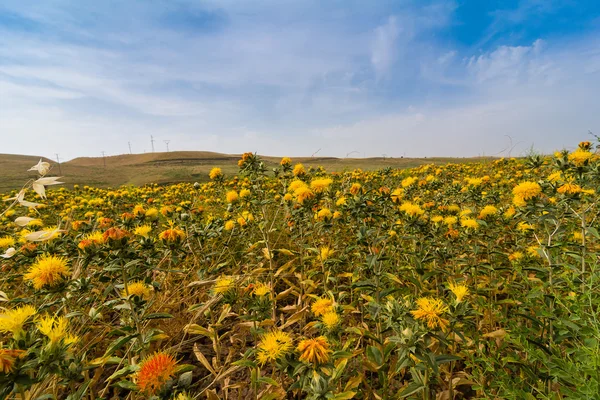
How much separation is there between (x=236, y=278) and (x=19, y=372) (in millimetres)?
1420

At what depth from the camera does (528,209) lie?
2.17 meters

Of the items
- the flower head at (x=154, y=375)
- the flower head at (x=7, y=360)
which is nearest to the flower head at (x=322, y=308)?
the flower head at (x=154, y=375)

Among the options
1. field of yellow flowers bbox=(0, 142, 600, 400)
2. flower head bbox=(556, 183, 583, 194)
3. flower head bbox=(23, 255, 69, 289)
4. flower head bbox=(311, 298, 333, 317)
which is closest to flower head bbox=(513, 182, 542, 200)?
field of yellow flowers bbox=(0, 142, 600, 400)

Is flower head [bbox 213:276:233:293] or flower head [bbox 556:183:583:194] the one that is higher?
flower head [bbox 556:183:583:194]

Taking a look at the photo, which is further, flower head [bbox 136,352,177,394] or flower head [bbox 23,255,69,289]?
flower head [bbox 23,255,69,289]

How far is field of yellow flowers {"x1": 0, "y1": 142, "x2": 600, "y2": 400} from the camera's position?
131cm

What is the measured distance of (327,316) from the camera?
1.70 metres

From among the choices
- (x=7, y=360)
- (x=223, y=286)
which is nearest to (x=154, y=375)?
(x=7, y=360)

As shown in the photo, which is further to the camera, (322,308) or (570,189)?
(570,189)

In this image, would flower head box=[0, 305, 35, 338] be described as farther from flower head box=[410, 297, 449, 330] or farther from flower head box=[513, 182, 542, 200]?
flower head box=[513, 182, 542, 200]

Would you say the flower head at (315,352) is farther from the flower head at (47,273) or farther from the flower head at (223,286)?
the flower head at (47,273)

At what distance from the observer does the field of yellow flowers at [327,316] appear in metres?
1.31

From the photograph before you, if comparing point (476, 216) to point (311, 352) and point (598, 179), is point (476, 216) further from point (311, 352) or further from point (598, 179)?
point (311, 352)

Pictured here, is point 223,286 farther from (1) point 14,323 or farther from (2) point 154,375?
(1) point 14,323
